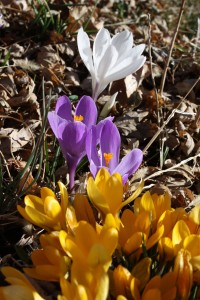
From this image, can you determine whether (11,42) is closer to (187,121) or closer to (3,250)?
(187,121)

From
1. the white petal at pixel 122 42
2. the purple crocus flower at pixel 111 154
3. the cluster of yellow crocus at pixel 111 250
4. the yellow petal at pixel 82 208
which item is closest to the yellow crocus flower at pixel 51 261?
the cluster of yellow crocus at pixel 111 250

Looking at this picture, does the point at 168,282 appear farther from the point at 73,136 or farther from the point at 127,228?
A: the point at 73,136

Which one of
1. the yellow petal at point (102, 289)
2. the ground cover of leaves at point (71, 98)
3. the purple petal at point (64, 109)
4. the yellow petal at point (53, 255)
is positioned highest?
the purple petal at point (64, 109)

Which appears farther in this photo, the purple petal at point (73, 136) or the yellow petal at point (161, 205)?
the purple petal at point (73, 136)

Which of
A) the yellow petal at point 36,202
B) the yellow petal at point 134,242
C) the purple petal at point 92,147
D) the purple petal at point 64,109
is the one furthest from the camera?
Result: the purple petal at point 64,109

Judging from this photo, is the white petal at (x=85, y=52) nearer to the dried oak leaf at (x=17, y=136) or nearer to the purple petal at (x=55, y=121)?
the purple petal at (x=55, y=121)

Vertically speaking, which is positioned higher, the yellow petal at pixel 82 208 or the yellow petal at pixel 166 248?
the yellow petal at pixel 82 208

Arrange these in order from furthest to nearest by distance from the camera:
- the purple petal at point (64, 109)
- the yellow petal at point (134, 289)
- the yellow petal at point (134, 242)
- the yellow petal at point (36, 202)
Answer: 1. the purple petal at point (64, 109)
2. the yellow petal at point (36, 202)
3. the yellow petal at point (134, 242)
4. the yellow petal at point (134, 289)
